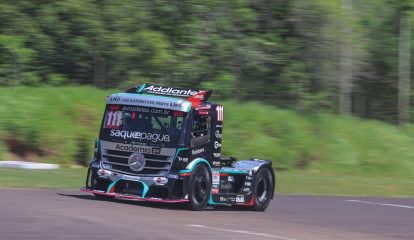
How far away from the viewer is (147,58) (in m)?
33.9

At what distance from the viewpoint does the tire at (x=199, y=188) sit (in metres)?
15.9

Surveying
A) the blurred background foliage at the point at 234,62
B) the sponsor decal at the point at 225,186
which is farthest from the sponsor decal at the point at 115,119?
the blurred background foliage at the point at 234,62

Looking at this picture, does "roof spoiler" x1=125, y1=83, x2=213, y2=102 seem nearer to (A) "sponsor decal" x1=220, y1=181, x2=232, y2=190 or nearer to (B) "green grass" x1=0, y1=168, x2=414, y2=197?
(A) "sponsor decal" x1=220, y1=181, x2=232, y2=190

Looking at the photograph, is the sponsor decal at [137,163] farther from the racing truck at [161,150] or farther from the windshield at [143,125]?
the windshield at [143,125]

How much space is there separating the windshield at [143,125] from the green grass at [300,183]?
3.86 meters

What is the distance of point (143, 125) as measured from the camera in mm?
16297

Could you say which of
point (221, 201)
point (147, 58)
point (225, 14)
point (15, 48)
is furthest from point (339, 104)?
point (221, 201)

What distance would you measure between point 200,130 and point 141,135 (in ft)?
3.76

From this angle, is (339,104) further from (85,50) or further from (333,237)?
(333,237)

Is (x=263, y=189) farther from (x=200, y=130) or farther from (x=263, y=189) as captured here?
(x=200, y=130)

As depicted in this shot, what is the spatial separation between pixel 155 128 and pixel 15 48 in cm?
1731

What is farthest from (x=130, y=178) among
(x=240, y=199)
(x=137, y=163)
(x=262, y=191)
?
(x=262, y=191)

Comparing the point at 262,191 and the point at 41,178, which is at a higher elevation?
the point at 262,191

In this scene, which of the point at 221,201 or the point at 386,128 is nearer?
the point at 221,201
